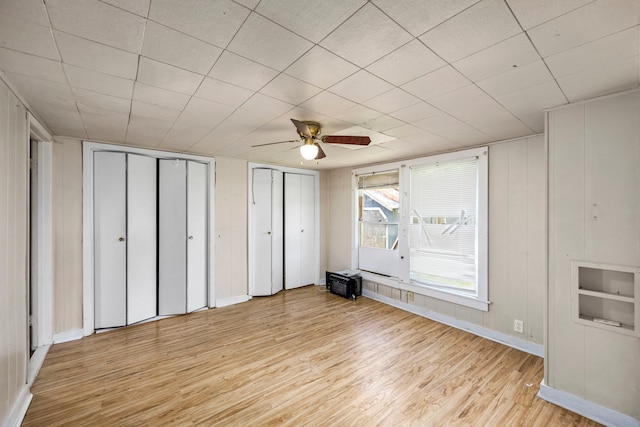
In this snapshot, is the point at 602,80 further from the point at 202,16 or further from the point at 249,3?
the point at 202,16

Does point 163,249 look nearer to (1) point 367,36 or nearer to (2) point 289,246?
(2) point 289,246

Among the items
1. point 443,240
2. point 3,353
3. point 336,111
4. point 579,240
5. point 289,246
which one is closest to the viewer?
point 3,353

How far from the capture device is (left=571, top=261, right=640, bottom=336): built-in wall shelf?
1.93 metres

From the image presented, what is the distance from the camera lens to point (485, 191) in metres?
3.37

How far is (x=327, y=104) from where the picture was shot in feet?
7.11

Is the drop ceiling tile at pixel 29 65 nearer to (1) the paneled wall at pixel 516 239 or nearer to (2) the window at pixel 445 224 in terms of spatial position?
(2) the window at pixel 445 224

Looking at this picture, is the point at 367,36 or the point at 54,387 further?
the point at 54,387

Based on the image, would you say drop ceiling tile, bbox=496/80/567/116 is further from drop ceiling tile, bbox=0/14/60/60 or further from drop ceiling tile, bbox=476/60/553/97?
drop ceiling tile, bbox=0/14/60/60

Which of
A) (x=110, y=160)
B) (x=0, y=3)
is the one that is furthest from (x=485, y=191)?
(x=110, y=160)

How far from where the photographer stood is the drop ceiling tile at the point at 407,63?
1456 mm

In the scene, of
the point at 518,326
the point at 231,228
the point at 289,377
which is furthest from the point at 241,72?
the point at 518,326

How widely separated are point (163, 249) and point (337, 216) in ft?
10.2

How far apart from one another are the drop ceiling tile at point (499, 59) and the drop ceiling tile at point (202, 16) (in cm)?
122

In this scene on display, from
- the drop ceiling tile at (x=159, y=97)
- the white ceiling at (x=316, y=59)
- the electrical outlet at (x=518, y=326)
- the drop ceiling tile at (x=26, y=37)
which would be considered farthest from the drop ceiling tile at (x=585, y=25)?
the electrical outlet at (x=518, y=326)
